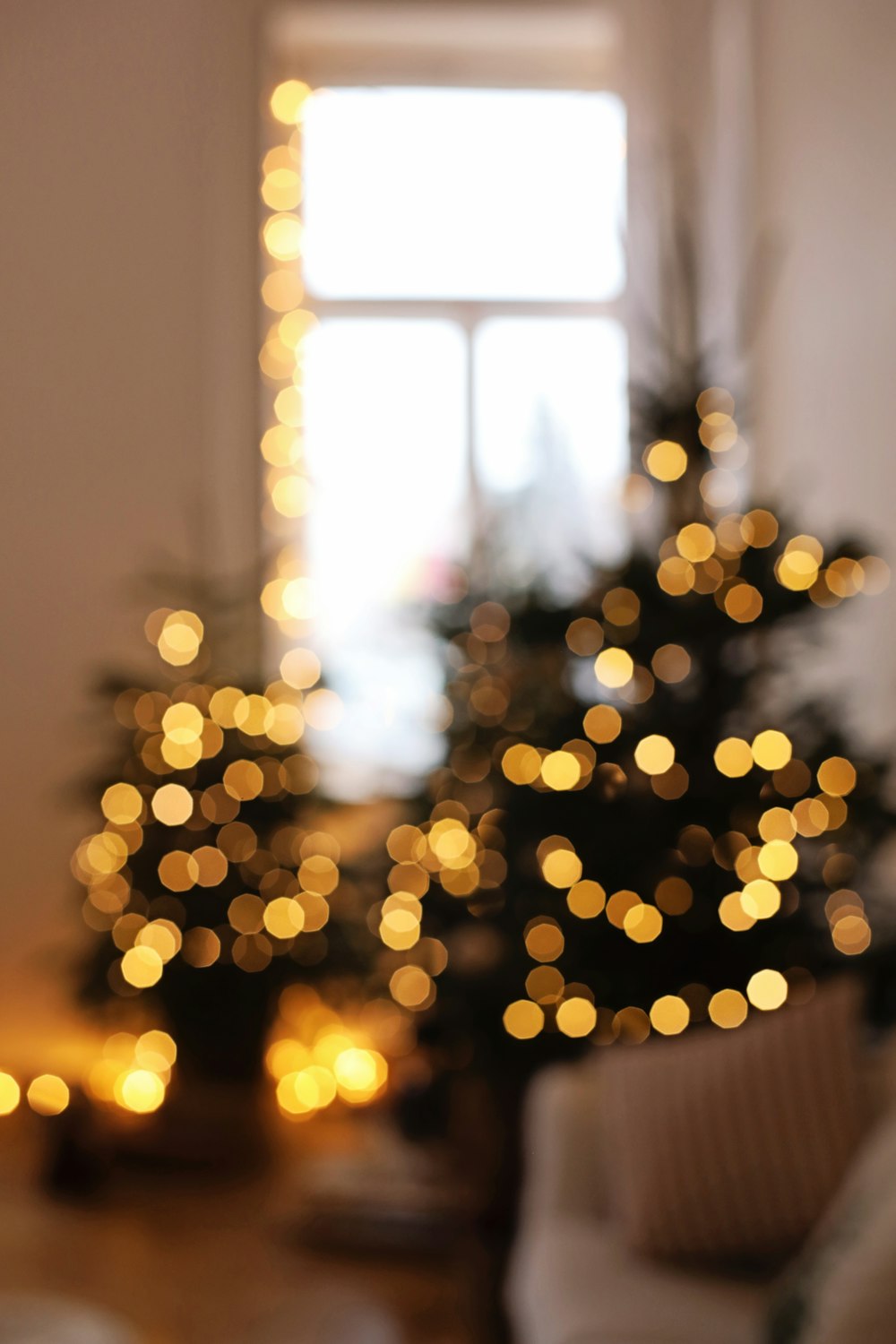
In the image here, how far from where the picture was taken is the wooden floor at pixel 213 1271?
2.36 metres

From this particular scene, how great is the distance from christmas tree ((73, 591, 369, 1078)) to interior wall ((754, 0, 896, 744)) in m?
1.31

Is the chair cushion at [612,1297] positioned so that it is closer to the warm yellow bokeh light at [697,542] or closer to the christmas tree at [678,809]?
the christmas tree at [678,809]

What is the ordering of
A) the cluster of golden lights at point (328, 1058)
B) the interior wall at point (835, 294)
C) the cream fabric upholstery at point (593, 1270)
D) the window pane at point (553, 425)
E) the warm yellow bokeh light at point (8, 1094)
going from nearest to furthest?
the cream fabric upholstery at point (593, 1270), the interior wall at point (835, 294), the cluster of golden lights at point (328, 1058), the warm yellow bokeh light at point (8, 1094), the window pane at point (553, 425)

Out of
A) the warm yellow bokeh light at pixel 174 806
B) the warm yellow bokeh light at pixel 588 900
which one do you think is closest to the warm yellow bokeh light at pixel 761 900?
the warm yellow bokeh light at pixel 588 900

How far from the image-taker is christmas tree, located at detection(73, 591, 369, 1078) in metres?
3.15

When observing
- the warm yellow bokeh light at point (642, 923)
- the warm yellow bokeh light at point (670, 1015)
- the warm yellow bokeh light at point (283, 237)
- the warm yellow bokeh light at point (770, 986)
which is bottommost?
the warm yellow bokeh light at point (670, 1015)

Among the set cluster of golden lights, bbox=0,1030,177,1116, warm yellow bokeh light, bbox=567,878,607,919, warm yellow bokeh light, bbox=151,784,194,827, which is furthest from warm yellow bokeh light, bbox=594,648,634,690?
cluster of golden lights, bbox=0,1030,177,1116

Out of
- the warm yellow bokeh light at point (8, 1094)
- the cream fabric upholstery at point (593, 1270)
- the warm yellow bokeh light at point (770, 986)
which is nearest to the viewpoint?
the cream fabric upholstery at point (593, 1270)

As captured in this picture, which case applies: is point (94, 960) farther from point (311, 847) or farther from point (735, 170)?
point (735, 170)

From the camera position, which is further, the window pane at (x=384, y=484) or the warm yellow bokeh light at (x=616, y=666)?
the window pane at (x=384, y=484)

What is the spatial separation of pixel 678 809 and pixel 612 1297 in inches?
37.8

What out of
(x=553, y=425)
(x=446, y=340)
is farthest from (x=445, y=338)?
(x=553, y=425)

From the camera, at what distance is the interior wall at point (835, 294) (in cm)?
312

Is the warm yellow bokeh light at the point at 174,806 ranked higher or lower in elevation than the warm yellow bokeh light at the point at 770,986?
higher
